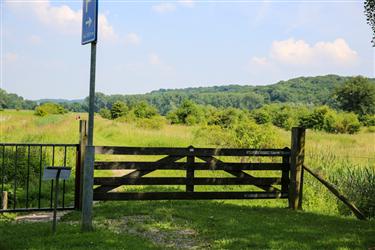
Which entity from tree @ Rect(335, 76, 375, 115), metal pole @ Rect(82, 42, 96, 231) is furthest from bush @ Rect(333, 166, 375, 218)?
tree @ Rect(335, 76, 375, 115)

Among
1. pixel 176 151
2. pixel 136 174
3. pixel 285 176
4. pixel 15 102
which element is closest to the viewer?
pixel 136 174

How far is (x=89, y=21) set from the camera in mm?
6941

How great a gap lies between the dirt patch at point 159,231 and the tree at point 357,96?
2911 inches

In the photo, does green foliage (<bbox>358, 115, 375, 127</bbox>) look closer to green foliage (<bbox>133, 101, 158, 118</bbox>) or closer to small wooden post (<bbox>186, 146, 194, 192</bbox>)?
green foliage (<bbox>133, 101, 158, 118</bbox>)

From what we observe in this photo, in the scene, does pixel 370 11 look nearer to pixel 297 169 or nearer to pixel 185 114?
pixel 297 169

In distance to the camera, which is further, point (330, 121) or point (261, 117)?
point (261, 117)

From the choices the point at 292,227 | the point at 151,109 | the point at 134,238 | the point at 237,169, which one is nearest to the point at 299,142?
the point at 237,169

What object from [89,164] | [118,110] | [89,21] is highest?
[89,21]

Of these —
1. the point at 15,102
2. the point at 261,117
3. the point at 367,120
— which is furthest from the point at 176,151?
the point at 15,102

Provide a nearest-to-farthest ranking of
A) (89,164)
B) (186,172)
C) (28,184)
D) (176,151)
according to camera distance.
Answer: (89,164), (176,151), (186,172), (28,184)

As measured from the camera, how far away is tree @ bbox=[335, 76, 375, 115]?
75625 millimetres

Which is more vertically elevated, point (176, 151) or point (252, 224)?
point (176, 151)

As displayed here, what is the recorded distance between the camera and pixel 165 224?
26.3 feet

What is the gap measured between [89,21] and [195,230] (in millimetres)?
3840
